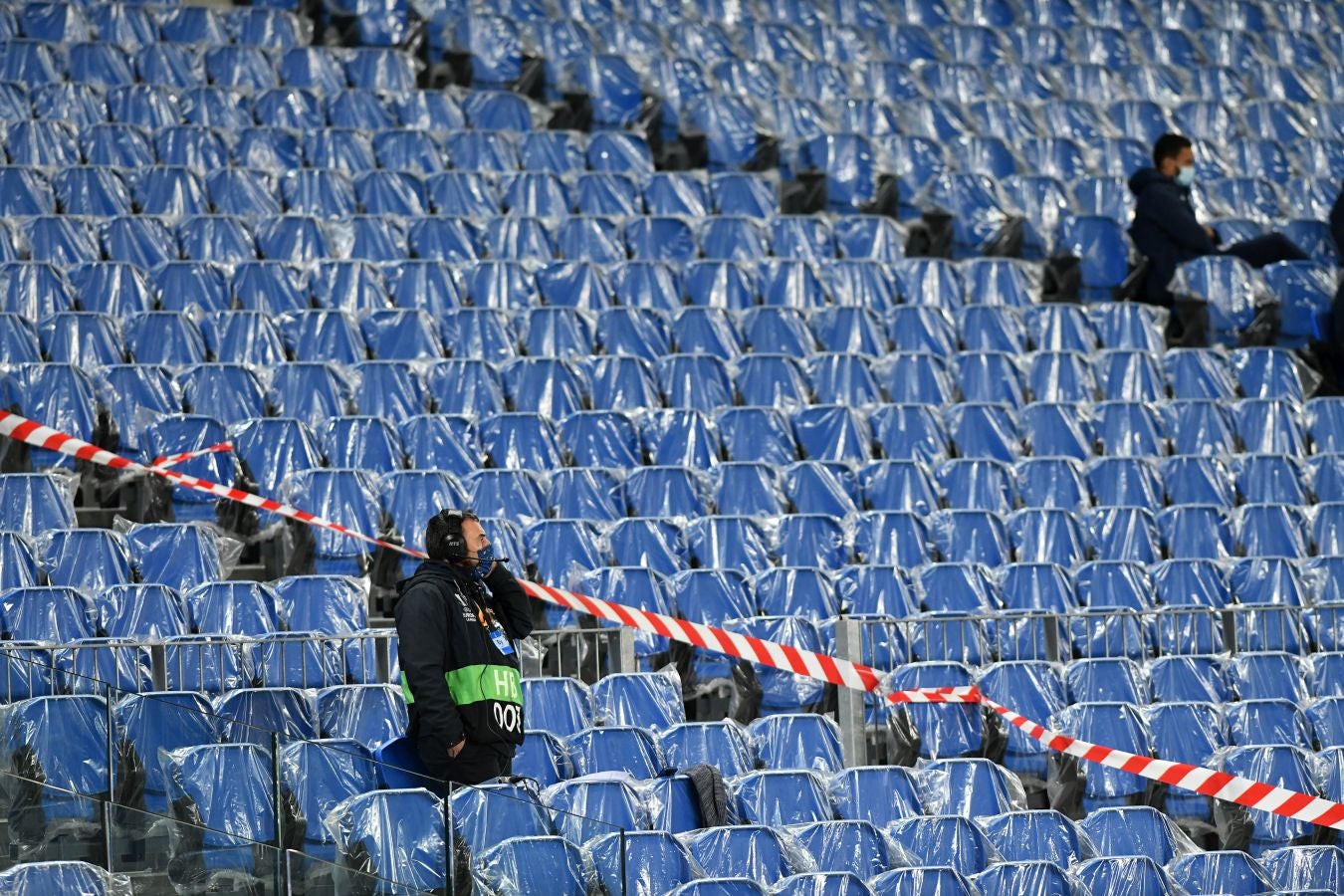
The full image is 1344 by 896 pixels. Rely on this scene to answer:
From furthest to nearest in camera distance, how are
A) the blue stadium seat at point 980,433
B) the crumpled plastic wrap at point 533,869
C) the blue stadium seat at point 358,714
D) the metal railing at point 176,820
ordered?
the blue stadium seat at point 980,433, the blue stadium seat at point 358,714, the crumpled plastic wrap at point 533,869, the metal railing at point 176,820

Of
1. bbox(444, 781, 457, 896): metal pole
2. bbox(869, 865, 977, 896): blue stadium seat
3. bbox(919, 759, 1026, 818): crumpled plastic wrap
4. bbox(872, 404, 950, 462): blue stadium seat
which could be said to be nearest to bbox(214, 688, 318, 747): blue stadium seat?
bbox(444, 781, 457, 896): metal pole

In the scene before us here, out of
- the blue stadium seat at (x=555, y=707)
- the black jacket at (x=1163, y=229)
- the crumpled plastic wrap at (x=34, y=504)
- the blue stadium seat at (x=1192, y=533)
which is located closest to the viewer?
the blue stadium seat at (x=555, y=707)

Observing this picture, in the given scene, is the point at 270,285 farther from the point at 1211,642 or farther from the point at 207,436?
the point at 1211,642

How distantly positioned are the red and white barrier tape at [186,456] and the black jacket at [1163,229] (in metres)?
5.14

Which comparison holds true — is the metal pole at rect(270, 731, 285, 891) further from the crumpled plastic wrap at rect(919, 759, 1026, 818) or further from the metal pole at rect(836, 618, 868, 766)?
the metal pole at rect(836, 618, 868, 766)

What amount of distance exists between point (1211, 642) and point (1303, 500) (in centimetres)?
182

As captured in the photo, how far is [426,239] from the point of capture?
10.6m

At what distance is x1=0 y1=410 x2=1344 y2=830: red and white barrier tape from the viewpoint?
22.5 ft

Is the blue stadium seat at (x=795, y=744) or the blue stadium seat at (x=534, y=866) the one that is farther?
the blue stadium seat at (x=795, y=744)

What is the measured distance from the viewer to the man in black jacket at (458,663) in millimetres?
5941

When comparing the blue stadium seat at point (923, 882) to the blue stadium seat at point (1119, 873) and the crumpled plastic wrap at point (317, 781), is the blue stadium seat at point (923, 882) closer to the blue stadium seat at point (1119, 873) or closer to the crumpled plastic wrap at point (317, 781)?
the blue stadium seat at point (1119, 873)

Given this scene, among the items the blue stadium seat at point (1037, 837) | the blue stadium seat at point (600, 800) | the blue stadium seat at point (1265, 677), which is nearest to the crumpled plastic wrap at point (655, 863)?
the blue stadium seat at point (600, 800)

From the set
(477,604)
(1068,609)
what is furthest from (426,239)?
(477,604)

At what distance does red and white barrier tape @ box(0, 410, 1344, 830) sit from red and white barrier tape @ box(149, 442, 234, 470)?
0.05 metres
